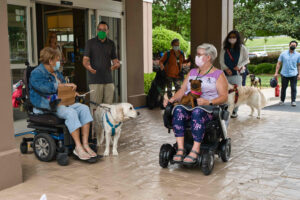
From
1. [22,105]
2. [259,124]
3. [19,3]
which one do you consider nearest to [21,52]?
[19,3]

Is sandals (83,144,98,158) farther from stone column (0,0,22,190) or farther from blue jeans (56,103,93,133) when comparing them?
stone column (0,0,22,190)

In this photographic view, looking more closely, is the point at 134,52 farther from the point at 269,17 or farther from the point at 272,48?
the point at 272,48

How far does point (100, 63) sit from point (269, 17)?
18824mm

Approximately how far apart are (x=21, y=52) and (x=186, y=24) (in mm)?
18704

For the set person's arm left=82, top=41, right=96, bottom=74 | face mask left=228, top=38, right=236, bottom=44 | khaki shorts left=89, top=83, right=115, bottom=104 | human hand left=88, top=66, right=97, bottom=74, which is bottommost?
khaki shorts left=89, top=83, right=115, bottom=104

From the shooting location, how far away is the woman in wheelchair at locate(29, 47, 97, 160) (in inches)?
192

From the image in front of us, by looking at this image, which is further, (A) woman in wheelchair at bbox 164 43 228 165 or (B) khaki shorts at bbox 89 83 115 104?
(B) khaki shorts at bbox 89 83 115 104

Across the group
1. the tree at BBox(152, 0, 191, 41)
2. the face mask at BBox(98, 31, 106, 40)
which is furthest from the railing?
the face mask at BBox(98, 31, 106, 40)

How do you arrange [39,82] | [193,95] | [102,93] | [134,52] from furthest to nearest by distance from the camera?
[134,52]
[102,93]
[39,82]
[193,95]

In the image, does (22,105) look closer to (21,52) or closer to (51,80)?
(51,80)

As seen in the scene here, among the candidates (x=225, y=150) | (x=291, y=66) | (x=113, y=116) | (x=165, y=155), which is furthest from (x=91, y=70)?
(x=291, y=66)

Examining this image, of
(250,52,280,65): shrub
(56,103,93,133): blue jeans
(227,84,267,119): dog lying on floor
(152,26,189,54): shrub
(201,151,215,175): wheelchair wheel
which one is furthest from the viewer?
(250,52,280,65): shrub

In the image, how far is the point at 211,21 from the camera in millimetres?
8297

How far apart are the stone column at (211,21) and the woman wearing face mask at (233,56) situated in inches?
33.7
